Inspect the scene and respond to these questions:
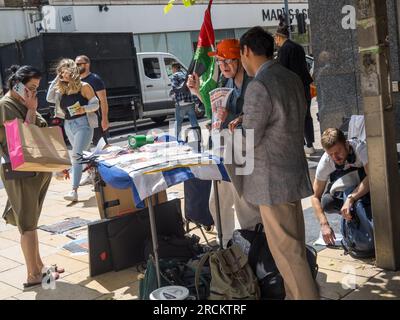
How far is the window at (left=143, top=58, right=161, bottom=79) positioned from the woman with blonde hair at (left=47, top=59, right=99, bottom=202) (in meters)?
9.16

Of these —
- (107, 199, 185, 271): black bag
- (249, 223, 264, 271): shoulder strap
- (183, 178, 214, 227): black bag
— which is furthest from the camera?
(183, 178, 214, 227): black bag

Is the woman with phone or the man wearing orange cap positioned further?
the woman with phone

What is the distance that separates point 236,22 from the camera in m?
25.8

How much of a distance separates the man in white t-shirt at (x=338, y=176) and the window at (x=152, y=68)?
463 inches

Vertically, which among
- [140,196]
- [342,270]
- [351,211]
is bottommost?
[342,270]

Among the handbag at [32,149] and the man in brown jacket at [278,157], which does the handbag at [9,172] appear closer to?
the handbag at [32,149]

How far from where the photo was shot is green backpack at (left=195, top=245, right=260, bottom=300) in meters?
3.29

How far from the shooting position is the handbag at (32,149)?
12.3 feet

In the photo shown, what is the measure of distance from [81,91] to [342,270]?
3.86 m

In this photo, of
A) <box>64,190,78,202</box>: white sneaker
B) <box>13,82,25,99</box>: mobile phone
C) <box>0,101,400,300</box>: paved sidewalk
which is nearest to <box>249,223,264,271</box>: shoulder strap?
<box>0,101,400,300</box>: paved sidewalk

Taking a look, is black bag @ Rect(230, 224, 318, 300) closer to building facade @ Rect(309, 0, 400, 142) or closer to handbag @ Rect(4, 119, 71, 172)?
handbag @ Rect(4, 119, 71, 172)

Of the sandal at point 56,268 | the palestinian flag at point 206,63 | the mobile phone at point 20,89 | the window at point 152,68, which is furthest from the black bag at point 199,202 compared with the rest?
the window at point 152,68

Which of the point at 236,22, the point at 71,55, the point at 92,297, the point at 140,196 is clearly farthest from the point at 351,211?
the point at 236,22
